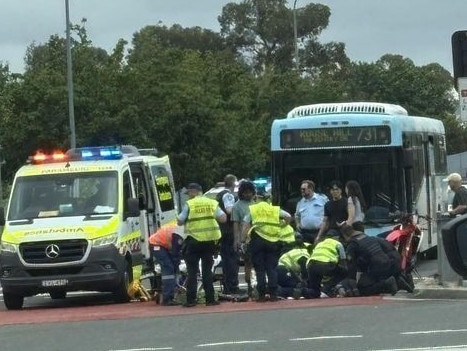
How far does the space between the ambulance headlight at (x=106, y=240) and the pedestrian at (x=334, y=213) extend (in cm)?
323

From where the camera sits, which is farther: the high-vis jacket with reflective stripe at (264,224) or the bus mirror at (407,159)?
the bus mirror at (407,159)

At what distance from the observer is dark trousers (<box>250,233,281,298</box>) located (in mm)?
16438

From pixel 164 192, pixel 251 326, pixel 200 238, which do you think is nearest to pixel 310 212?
pixel 164 192

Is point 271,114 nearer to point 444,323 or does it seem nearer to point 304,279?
point 304,279

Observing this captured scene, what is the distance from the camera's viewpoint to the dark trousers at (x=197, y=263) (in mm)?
16297

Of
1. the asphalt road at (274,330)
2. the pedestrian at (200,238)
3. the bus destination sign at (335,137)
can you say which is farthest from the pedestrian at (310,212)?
the asphalt road at (274,330)

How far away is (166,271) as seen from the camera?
55.3 feet

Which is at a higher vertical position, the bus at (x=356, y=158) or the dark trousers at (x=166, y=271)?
Result: the bus at (x=356, y=158)

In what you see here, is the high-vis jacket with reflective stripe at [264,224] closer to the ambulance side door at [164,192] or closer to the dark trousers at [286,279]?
the dark trousers at [286,279]

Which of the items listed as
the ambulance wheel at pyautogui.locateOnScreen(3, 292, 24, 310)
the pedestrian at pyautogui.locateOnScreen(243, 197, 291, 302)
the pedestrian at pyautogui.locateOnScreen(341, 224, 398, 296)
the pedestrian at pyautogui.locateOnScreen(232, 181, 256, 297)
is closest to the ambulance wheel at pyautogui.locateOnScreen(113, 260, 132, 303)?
the ambulance wheel at pyautogui.locateOnScreen(3, 292, 24, 310)

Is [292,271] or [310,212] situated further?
[310,212]

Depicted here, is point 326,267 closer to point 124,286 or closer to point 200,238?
point 200,238

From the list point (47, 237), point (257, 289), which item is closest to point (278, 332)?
point (257, 289)

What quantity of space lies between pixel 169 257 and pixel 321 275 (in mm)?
2275
